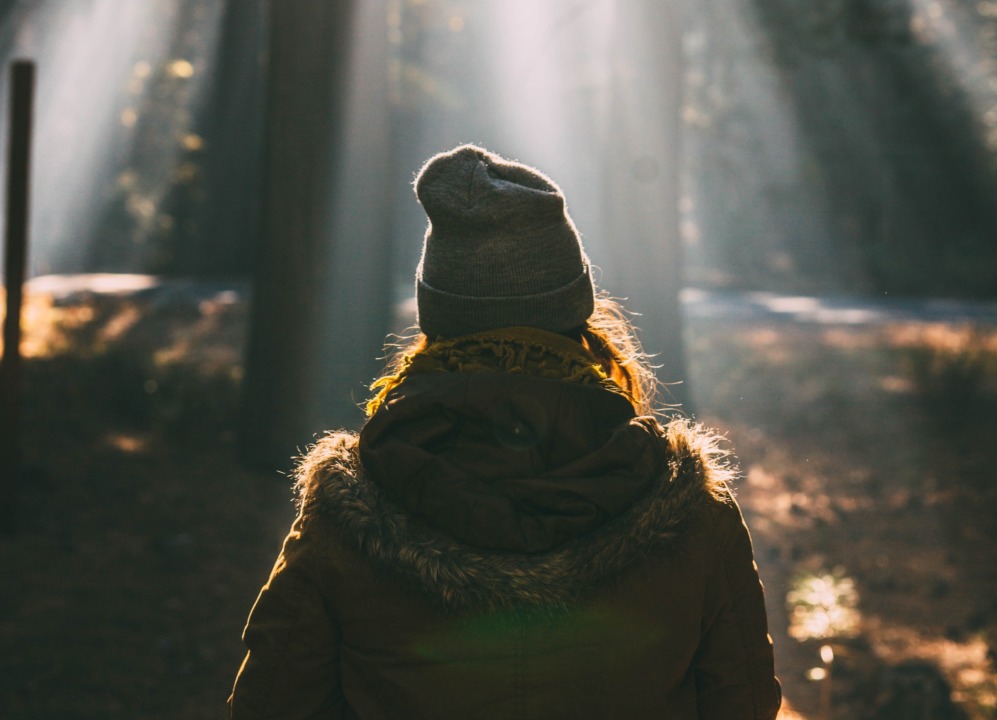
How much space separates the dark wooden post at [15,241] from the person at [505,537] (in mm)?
4691

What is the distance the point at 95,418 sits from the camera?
8547 millimetres

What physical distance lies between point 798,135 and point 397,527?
26.5 meters

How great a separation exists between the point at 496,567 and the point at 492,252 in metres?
0.54

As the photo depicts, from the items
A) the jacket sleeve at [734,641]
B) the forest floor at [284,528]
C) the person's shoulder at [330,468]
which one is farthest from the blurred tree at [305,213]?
the jacket sleeve at [734,641]

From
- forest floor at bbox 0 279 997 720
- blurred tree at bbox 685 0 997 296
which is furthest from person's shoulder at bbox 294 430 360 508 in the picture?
blurred tree at bbox 685 0 997 296

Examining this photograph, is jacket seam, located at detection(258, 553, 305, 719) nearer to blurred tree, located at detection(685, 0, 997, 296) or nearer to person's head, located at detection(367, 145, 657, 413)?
person's head, located at detection(367, 145, 657, 413)

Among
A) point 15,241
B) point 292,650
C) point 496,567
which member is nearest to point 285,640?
point 292,650

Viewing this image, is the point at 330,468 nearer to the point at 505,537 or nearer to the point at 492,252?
the point at 505,537

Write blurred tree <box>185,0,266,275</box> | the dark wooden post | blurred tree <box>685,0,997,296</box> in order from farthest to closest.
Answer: blurred tree <box>685,0,997,296</box> → blurred tree <box>185,0,266,275</box> → the dark wooden post

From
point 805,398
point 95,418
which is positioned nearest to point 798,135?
point 805,398

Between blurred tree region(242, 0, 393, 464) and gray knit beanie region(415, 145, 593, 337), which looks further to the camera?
blurred tree region(242, 0, 393, 464)

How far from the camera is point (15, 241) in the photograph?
5.88 meters

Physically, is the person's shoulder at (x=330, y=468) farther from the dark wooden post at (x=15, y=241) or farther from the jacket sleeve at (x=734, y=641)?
the dark wooden post at (x=15, y=241)

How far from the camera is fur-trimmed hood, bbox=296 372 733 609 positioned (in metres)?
1.63
